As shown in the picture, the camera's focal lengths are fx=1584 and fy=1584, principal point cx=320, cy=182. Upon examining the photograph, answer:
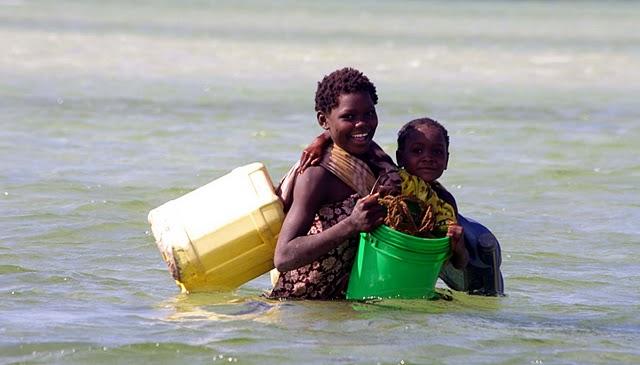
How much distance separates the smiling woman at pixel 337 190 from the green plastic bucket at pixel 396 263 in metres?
0.09

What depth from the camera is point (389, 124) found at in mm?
15938

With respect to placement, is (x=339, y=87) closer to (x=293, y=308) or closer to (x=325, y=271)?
(x=325, y=271)

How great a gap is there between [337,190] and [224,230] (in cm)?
49

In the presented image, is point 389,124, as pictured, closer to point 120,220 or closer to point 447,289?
point 120,220

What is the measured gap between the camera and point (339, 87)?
646 cm

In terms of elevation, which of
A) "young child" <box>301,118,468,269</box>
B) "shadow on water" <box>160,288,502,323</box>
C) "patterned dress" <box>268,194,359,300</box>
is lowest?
"shadow on water" <box>160,288,502,323</box>

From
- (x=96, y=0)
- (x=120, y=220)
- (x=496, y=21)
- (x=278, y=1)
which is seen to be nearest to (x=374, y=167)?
(x=120, y=220)

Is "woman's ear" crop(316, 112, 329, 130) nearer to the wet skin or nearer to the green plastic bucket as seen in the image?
the wet skin

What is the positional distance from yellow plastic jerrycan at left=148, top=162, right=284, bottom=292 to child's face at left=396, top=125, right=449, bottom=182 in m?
0.58

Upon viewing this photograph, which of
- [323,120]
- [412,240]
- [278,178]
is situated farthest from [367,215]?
[278,178]

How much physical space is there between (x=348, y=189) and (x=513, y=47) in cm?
2533

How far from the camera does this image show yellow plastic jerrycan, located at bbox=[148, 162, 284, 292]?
651 cm

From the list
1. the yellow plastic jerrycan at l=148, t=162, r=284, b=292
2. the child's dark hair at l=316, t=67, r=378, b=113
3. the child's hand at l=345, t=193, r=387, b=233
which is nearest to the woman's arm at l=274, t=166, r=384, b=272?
the child's hand at l=345, t=193, r=387, b=233

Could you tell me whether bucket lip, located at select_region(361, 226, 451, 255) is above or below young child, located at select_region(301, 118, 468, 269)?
below
